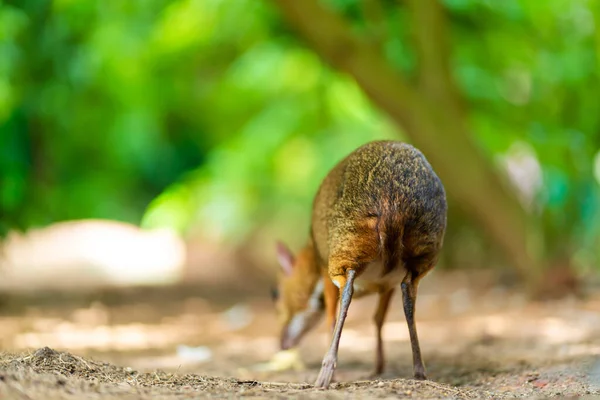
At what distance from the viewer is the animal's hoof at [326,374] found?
366 cm

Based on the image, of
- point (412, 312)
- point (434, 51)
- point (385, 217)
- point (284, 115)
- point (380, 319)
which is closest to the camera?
point (385, 217)

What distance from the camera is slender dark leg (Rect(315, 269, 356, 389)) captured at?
12.1 ft

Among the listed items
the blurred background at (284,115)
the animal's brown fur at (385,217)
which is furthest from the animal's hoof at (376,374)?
the blurred background at (284,115)

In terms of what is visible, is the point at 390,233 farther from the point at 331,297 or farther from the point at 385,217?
the point at 331,297

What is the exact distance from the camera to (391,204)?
12.9 feet

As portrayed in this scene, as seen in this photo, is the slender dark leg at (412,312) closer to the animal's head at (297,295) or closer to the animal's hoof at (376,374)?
the animal's hoof at (376,374)

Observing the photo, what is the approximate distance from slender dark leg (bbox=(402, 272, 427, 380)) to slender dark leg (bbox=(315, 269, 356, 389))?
1.13ft

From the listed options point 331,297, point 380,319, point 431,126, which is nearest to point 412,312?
point 331,297

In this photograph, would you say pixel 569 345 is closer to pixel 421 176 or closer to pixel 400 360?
pixel 400 360

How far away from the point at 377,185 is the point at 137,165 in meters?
12.4

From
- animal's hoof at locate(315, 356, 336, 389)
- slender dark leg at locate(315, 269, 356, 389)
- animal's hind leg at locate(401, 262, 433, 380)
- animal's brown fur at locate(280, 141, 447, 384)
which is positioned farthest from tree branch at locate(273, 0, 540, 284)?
animal's hoof at locate(315, 356, 336, 389)

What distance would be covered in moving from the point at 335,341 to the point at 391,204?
2.53 ft

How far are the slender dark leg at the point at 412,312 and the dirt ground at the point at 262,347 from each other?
22cm

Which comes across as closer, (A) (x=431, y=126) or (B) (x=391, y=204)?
(B) (x=391, y=204)
